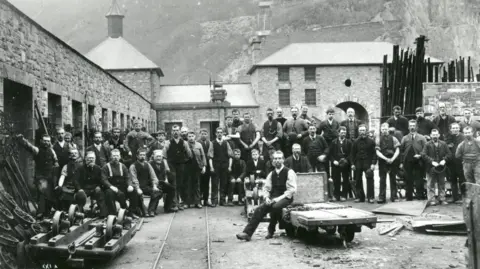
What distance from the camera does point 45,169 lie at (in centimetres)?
1032

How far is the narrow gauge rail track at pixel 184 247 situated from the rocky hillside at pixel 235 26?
143 ft

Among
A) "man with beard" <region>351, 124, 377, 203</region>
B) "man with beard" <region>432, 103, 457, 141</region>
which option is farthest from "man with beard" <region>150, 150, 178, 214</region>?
"man with beard" <region>432, 103, 457, 141</region>

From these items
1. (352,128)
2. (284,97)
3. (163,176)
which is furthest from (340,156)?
(284,97)

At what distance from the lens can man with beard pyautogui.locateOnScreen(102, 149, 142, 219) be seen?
10.3 meters

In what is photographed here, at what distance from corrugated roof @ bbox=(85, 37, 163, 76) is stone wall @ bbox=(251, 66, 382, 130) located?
9033mm

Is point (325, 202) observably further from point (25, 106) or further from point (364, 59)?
point (364, 59)

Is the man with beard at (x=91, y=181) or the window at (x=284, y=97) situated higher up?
the window at (x=284, y=97)

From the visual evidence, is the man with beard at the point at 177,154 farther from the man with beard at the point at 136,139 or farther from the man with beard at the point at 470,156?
the man with beard at the point at 470,156

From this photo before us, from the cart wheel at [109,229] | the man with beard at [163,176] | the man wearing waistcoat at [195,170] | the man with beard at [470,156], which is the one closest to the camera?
the cart wheel at [109,229]

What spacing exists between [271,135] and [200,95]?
31.4 meters

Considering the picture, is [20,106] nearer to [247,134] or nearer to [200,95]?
[247,134]

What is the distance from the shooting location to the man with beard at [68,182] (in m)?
10.1

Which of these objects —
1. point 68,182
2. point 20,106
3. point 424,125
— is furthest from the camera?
point 424,125

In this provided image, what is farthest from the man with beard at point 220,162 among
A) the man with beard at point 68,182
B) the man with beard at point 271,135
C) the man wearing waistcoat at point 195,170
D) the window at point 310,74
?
the window at point 310,74
